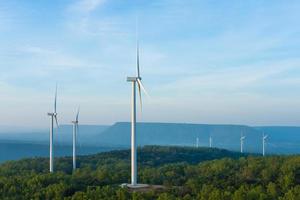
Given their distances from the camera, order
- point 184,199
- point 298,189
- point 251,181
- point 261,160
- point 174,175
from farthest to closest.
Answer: point 261,160
point 174,175
point 251,181
point 298,189
point 184,199

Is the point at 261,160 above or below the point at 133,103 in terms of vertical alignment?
below

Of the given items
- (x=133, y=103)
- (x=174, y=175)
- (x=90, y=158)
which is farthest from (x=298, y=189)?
(x=90, y=158)

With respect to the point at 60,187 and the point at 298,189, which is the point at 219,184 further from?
the point at 60,187

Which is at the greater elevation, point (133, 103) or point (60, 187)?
point (133, 103)

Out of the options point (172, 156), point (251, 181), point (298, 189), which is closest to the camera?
point (298, 189)

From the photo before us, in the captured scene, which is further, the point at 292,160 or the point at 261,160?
the point at 261,160

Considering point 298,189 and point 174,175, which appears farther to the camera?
point 174,175

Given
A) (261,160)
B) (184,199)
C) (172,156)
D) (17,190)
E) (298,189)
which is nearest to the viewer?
(184,199)

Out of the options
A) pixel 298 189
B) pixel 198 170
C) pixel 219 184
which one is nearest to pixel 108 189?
pixel 219 184

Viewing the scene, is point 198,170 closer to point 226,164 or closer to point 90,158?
point 226,164
